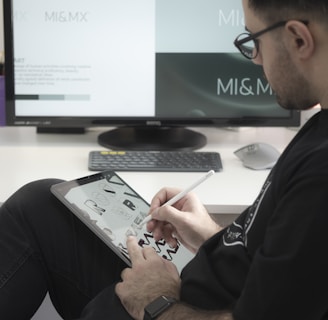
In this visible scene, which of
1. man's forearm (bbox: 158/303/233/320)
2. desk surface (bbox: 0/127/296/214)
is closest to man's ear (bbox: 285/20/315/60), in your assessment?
man's forearm (bbox: 158/303/233/320)

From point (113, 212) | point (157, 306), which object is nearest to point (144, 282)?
point (157, 306)

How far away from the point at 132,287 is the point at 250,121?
799 mm

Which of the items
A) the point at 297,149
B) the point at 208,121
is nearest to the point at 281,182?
the point at 297,149

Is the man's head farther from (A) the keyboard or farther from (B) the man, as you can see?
(A) the keyboard

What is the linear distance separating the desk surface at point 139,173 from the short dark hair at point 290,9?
0.52m

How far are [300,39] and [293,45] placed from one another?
20 mm

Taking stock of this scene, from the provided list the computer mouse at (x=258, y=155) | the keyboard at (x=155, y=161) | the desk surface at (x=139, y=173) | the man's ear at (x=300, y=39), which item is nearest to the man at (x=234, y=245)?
the man's ear at (x=300, y=39)

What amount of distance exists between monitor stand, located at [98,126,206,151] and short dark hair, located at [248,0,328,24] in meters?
0.80

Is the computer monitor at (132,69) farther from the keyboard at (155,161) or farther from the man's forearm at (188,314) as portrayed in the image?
the man's forearm at (188,314)

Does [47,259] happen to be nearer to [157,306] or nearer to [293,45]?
[157,306]

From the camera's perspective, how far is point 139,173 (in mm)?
1444

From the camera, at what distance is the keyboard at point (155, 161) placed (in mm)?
1456

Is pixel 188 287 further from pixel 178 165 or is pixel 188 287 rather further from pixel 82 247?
pixel 178 165

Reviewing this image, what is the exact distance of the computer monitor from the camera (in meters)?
1.57
